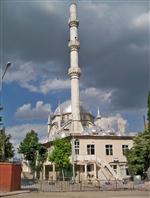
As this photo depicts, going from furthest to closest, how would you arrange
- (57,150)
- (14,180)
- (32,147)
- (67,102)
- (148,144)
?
1. (67,102)
2. (32,147)
3. (57,150)
4. (148,144)
5. (14,180)

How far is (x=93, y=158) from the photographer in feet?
182

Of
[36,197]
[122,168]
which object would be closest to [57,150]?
[122,168]

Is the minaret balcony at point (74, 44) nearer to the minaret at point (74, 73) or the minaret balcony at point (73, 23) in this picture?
the minaret at point (74, 73)

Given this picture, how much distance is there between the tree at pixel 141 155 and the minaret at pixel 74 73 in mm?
15427

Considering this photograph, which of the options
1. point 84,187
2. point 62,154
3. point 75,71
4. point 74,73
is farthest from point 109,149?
point 84,187

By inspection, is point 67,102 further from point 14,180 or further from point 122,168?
point 14,180

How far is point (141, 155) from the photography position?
46.4 metres

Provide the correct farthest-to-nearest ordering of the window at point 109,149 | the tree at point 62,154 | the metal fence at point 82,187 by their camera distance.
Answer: the window at point 109,149 < the tree at point 62,154 < the metal fence at point 82,187

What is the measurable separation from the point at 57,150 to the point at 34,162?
39.9 feet

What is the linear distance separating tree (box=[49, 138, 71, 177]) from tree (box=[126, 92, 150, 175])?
34.1ft

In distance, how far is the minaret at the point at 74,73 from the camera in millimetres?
61531

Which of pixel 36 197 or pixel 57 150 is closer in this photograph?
pixel 36 197

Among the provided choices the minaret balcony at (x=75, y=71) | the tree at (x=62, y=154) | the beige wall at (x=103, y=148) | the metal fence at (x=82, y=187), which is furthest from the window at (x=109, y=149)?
the metal fence at (x=82, y=187)

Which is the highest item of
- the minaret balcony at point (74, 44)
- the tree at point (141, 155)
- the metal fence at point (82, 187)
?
the minaret balcony at point (74, 44)
